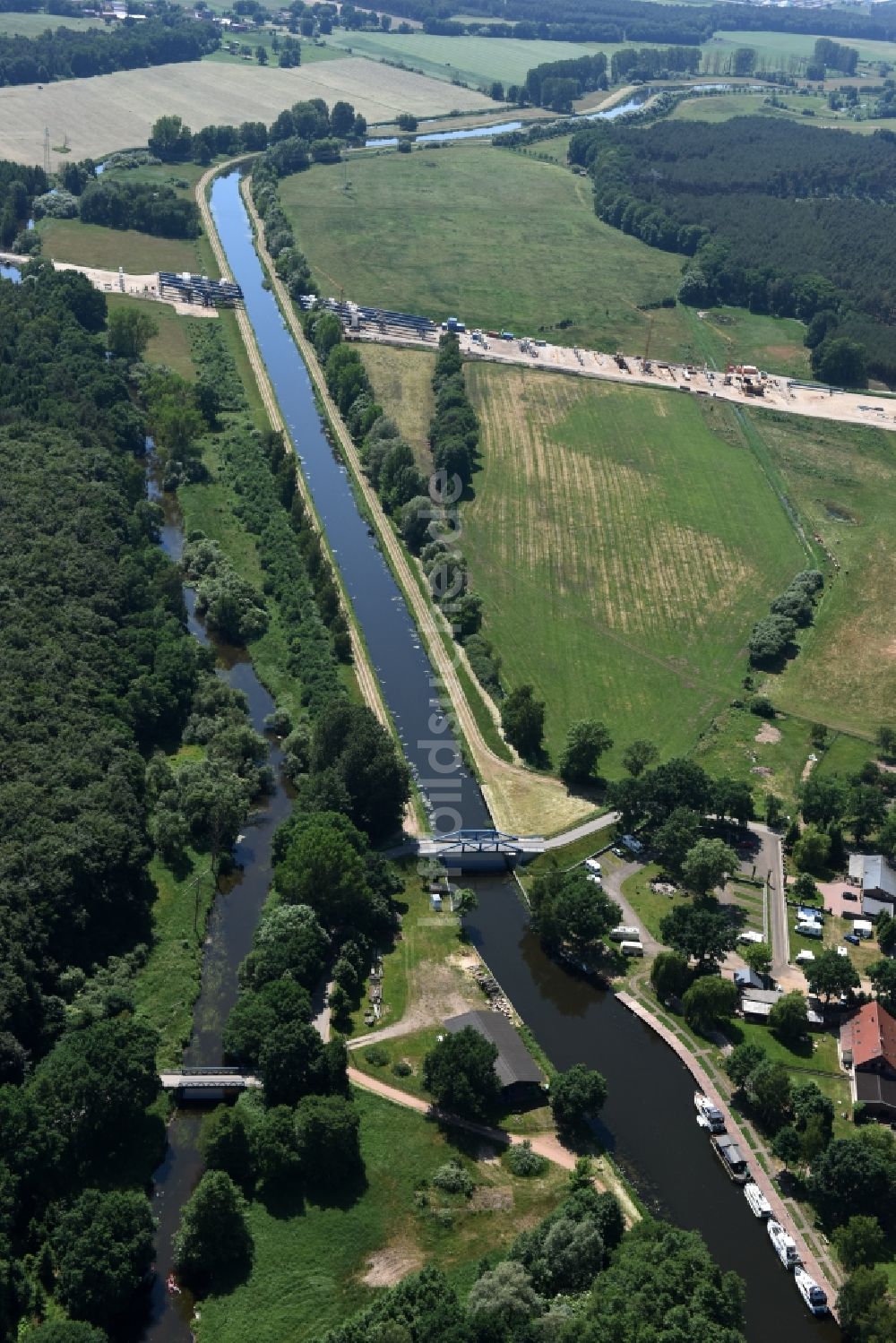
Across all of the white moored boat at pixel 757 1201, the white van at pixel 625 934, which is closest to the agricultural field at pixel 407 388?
the white van at pixel 625 934

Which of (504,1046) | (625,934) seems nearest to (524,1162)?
(504,1046)

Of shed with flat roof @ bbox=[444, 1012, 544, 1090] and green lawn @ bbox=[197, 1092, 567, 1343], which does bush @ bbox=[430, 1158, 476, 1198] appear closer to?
green lawn @ bbox=[197, 1092, 567, 1343]

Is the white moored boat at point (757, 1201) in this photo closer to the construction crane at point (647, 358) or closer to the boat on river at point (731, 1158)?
the boat on river at point (731, 1158)

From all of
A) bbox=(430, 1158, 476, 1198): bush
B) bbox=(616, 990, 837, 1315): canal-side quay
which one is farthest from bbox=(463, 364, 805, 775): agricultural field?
bbox=(430, 1158, 476, 1198): bush

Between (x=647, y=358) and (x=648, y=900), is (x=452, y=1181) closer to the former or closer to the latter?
(x=648, y=900)

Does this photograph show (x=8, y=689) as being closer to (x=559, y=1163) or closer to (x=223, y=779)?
(x=223, y=779)

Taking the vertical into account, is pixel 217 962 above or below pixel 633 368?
below
